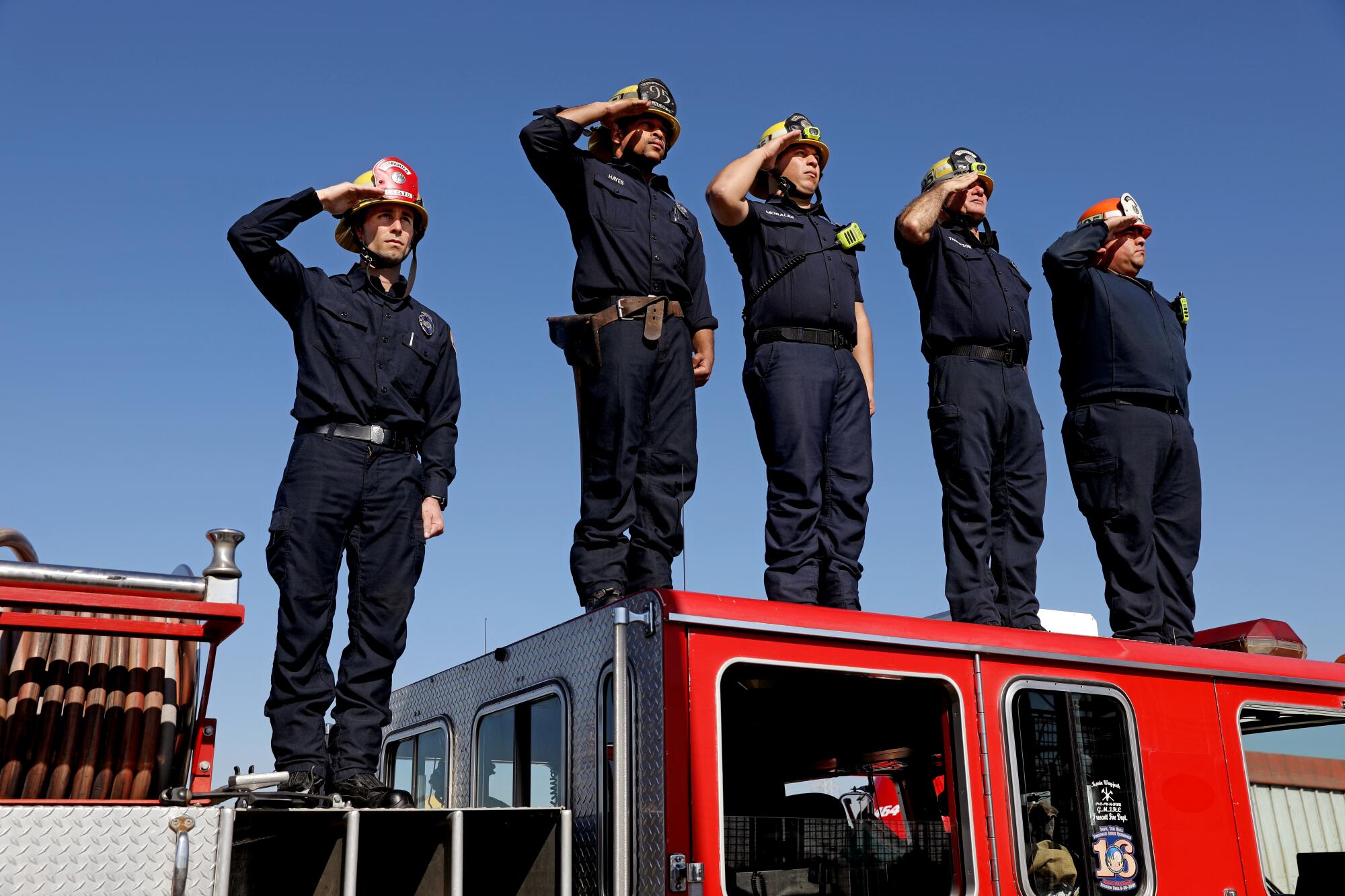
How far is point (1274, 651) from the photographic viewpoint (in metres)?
5.53

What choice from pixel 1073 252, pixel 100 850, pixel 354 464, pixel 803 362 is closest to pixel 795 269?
pixel 803 362

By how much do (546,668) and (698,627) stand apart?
31.0 inches

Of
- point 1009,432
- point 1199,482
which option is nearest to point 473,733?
point 1009,432

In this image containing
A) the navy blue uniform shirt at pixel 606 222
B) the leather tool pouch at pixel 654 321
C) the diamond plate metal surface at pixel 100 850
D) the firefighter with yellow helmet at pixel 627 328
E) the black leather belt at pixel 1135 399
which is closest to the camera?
the diamond plate metal surface at pixel 100 850

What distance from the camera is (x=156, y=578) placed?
3514 mm

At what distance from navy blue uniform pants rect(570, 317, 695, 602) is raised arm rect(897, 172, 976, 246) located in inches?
60.5

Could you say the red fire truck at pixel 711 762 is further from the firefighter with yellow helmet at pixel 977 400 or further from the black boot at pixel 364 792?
the firefighter with yellow helmet at pixel 977 400

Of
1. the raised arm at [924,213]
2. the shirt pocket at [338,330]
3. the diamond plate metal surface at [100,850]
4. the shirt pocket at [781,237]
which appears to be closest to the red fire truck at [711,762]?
the diamond plate metal surface at [100,850]

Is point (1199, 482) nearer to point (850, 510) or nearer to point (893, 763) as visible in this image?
point (850, 510)

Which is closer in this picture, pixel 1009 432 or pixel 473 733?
pixel 473 733

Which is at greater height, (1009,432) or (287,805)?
(1009,432)

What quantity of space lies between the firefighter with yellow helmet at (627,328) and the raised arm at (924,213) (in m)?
1.13

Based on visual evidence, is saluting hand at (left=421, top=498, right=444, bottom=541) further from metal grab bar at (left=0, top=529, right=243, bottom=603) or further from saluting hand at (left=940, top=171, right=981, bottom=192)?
saluting hand at (left=940, top=171, right=981, bottom=192)

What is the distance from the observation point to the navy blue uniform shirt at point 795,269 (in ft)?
19.1
